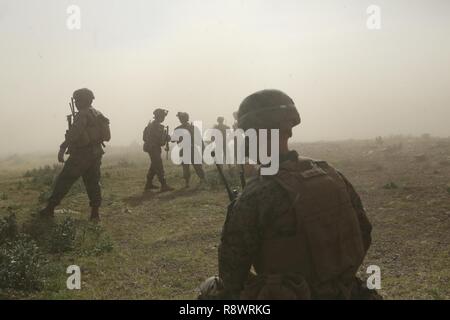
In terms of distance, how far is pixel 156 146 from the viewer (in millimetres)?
13195

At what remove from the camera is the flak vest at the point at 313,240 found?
2830mm

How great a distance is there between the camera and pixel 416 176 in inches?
517

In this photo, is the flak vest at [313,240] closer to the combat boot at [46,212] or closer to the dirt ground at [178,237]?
the dirt ground at [178,237]

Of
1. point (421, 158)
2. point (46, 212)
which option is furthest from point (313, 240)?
point (421, 158)

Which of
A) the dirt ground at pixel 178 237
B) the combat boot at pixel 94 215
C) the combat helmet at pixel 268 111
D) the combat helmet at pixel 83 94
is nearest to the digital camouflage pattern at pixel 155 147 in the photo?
the dirt ground at pixel 178 237

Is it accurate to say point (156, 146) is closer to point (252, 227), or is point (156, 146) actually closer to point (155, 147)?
point (155, 147)

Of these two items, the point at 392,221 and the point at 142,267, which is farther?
the point at 392,221

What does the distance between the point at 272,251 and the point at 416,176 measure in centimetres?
1154

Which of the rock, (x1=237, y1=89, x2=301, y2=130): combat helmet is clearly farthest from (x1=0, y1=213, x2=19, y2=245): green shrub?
the rock

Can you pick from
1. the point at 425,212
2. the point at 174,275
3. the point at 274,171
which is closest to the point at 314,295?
the point at 274,171

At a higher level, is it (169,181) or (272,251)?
(272,251)

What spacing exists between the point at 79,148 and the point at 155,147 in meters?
4.52

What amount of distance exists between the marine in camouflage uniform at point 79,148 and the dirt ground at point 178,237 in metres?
0.57
